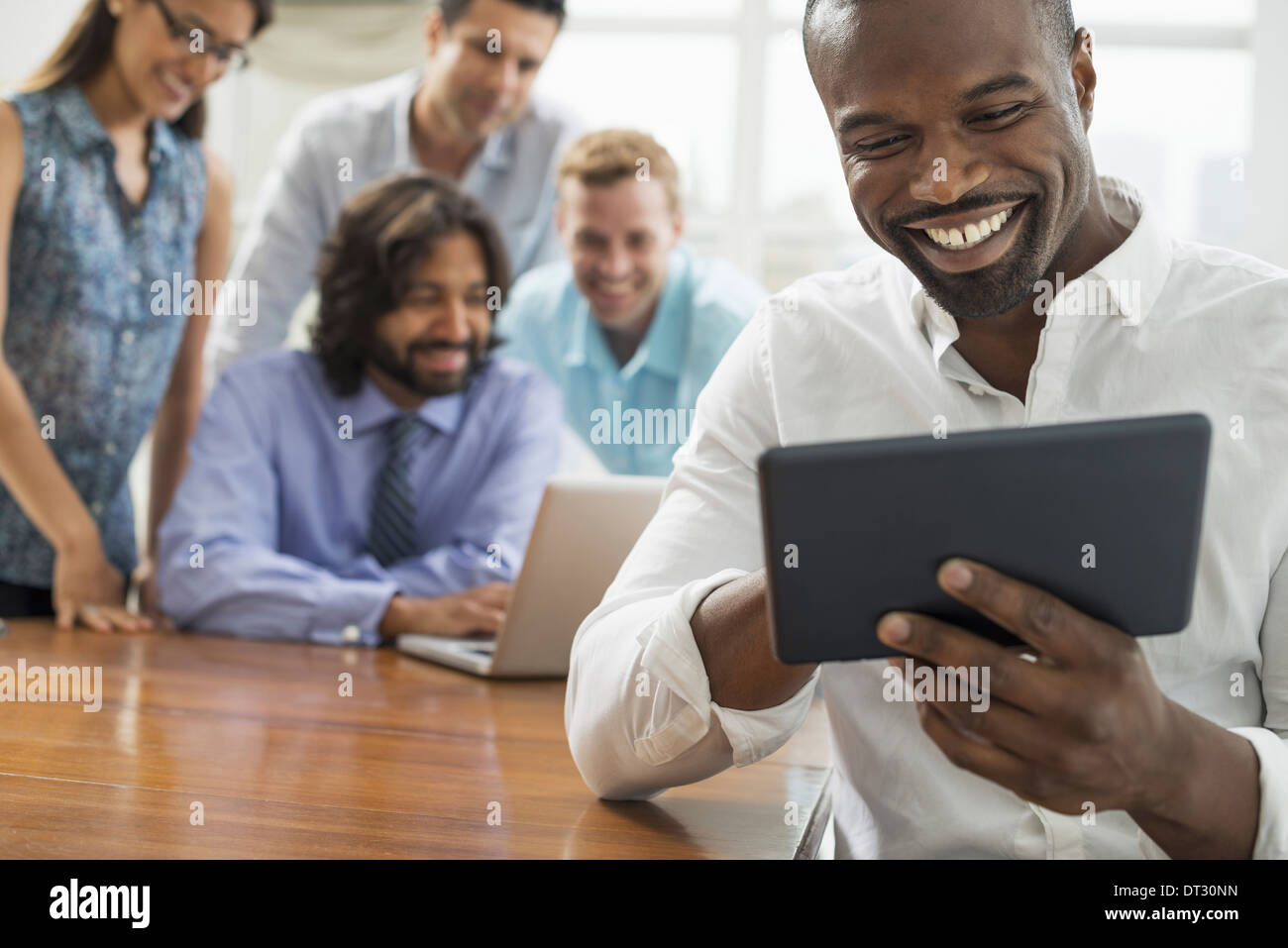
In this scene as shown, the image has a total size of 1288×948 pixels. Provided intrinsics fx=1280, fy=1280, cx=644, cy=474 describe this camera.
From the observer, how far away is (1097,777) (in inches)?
30.1

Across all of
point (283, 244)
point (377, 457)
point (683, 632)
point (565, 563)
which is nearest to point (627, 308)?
point (377, 457)

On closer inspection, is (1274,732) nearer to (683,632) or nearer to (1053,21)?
(683,632)

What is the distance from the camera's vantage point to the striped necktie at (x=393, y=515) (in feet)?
7.55

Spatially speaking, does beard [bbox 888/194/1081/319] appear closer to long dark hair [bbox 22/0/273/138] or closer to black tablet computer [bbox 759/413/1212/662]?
black tablet computer [bbox 759/413/1212/662]

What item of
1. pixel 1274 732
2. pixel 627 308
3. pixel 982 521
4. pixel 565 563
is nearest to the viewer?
pixel 982 521

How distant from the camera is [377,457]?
7.74 feet

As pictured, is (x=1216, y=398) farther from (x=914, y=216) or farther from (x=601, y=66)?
(x=601, y=66)

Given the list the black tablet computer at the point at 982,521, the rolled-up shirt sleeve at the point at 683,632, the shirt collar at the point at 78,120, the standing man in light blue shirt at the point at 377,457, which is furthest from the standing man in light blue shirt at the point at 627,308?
the black tablet computer at the point at 982,521

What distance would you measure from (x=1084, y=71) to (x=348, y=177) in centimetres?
230

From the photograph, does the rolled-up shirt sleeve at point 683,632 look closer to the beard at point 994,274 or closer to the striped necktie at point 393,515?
the beard at point 994,274

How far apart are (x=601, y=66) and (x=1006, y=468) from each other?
17.5ft

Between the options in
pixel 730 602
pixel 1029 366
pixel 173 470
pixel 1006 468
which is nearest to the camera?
pixel 1006 468

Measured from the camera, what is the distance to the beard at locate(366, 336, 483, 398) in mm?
2426
